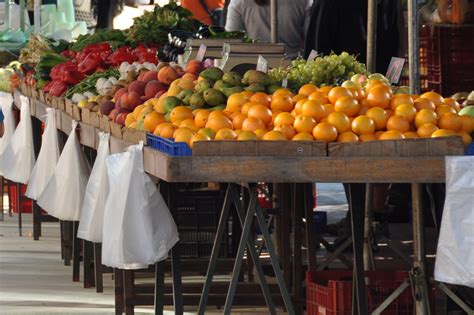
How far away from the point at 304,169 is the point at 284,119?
0.48 meters

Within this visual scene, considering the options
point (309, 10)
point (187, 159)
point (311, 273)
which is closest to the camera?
point (187, 159)

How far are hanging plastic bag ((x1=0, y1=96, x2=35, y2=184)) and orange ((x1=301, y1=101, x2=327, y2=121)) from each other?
4.51m

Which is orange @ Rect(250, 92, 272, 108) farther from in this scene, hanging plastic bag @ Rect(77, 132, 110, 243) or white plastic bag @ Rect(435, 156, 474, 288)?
white plastic bag @ Rect(435, 156, 474, 288)

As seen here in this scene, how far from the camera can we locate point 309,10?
10328 millimetres

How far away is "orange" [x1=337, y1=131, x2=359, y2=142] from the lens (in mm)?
5223

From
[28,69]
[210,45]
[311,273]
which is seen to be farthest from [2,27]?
[311,273]

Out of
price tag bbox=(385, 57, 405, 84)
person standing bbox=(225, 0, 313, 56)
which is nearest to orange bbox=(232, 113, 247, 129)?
price tag bbox=(385, 57, 405, 84)

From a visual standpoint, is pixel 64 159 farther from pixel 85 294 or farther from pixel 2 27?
pixel 2 27

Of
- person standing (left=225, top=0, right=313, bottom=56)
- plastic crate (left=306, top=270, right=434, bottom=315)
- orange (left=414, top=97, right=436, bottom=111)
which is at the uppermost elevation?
person standing (left=225, top=0, right=313, bottom=56)

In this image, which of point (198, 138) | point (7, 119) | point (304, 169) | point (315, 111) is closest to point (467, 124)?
point (315, 111)

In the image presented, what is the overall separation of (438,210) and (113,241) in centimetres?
254

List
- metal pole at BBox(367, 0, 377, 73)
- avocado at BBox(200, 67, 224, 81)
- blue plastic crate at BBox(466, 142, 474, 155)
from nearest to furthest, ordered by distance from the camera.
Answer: blue plastic crate at BBox(466, 142, 474, 155) < avocado at BBox(200, 67, 224, 81) < metal pole at BBox(367, 0, 377, 73)

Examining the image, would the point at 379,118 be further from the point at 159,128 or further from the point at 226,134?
the point at 159,128

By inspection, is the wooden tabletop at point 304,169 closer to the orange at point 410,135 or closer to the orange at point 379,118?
the orange at point 410,135
